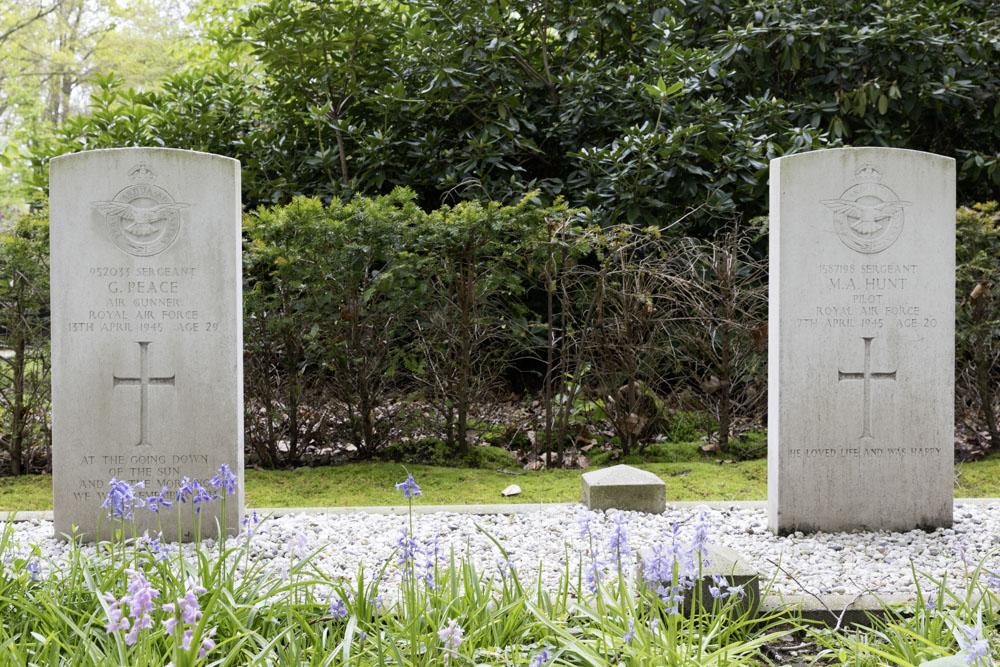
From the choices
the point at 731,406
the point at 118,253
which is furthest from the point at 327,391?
the point at 731,406

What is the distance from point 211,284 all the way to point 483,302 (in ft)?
7.98

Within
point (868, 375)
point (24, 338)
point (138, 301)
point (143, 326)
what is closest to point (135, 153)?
point (138, 301)

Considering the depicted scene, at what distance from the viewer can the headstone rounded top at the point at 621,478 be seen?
4.89m

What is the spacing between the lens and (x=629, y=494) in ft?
16.0

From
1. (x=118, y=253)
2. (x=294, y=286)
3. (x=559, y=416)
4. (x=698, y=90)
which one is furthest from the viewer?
(x=698, y=90)

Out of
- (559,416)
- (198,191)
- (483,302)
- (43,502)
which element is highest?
(198,191)

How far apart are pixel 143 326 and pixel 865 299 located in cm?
381

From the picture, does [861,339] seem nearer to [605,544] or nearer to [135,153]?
[605,544]

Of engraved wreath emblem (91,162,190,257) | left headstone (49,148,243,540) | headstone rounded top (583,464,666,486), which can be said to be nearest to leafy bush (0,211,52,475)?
left headstone (49,148,243,540)

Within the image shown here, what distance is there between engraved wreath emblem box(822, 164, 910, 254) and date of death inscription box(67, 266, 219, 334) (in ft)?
11.0

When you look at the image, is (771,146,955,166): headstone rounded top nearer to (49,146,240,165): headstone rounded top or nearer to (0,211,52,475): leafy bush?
(49,146,240,165): headstone rounded top

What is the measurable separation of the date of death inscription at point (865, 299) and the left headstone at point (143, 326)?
3.09 metres

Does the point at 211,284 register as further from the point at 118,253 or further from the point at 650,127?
the point at 650,127

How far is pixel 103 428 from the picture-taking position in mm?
4391
